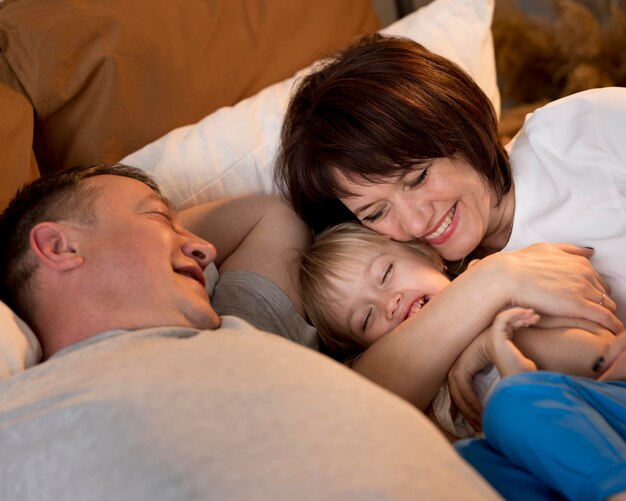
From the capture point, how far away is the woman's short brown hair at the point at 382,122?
4.90 feet

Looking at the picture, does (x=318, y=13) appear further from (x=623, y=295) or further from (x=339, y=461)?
(x=339, y=461)

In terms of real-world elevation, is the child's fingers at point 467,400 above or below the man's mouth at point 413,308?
below

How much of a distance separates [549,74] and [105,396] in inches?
90.1

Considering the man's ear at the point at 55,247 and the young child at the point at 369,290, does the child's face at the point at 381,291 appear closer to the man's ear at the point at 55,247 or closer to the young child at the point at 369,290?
the young child at the point at 369,290

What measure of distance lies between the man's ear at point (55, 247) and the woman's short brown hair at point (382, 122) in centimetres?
55

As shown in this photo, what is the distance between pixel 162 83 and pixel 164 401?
1.11m

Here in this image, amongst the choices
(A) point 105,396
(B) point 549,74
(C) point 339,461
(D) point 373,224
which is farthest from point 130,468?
(B) point 549,74

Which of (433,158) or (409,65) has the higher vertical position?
(409,65)

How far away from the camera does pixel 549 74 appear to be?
2.76 meters

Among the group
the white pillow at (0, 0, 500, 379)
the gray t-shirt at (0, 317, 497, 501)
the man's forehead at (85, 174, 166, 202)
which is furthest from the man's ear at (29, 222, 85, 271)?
the white pillow at (0, 0, 500, 379)

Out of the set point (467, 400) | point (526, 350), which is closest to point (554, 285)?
point (526, 350)

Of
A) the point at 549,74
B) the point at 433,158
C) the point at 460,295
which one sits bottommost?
the point at 549,74

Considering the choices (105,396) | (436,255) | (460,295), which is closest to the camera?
(105,396)

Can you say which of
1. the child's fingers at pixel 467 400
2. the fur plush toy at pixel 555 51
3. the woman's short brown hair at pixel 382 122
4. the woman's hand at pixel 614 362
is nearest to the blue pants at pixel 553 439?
the woman's hand at pixel 614 362
